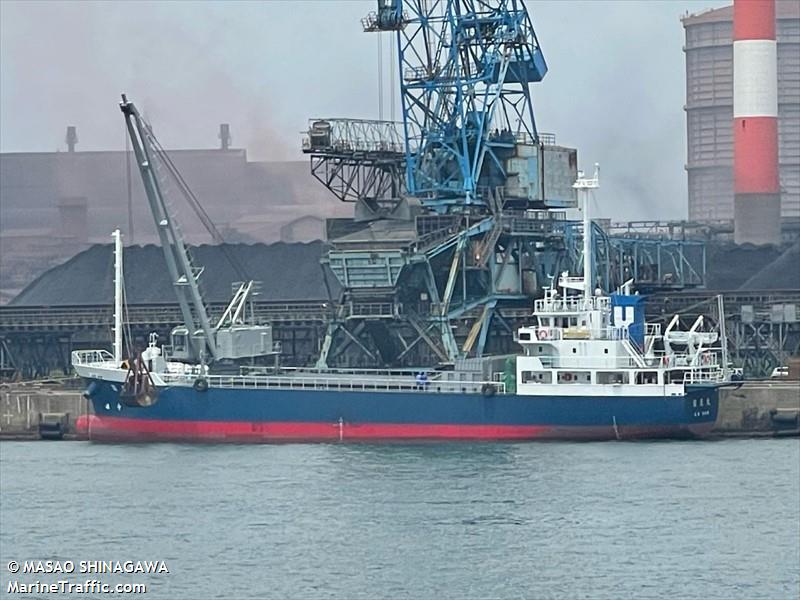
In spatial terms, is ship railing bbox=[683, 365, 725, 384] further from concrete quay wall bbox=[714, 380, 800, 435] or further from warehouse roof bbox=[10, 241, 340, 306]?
warehouse roof bbox=[10, 241, 340, 306]

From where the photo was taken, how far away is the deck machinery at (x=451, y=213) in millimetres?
59125

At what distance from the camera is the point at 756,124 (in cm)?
8238

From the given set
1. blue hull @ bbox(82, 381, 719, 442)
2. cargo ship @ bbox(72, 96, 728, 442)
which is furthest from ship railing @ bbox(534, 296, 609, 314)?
blue hull @ bbox(82, 381, 719, 442)

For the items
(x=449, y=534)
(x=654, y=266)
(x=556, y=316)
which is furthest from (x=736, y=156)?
(x=449, y=534)

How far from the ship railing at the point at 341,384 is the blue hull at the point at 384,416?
11.5 inches

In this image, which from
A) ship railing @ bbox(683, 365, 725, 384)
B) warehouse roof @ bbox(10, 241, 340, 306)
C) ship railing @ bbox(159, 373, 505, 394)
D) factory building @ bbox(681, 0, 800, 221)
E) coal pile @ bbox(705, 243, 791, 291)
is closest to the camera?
ship railing @ bbox(683, 365, 725, 384)

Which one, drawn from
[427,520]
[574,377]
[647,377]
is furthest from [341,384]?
[427,520]

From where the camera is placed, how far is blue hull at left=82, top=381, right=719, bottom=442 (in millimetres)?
52938

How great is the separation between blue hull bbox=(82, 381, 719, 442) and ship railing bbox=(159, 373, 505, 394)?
0.29 meters

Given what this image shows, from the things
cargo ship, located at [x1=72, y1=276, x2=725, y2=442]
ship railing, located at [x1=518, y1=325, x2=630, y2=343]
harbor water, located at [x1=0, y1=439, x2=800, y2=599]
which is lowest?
harbor water, located at [x1=0, y1=439, x2=800, y2=599]

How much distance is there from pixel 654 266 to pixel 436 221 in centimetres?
981

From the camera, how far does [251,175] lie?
291 ft

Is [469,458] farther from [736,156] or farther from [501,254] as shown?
[736,156]

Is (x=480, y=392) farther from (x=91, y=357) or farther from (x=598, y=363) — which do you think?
(x=91, y=357)
